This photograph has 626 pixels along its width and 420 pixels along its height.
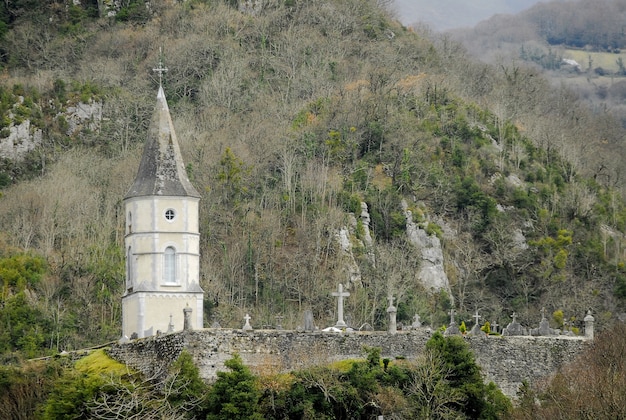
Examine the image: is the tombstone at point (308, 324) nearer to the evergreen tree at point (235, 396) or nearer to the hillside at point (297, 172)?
the evergreen tree at point (235, 396)

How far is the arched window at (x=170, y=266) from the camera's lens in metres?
67.8

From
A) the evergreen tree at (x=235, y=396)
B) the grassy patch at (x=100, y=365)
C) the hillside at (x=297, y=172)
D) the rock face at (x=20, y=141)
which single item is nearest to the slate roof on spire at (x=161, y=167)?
the grassy patch at (x=100, y=365)

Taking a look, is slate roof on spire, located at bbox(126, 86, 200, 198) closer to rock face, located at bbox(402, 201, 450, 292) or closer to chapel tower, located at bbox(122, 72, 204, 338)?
chapel tower, located at bbox(122, 72, 204, 338)

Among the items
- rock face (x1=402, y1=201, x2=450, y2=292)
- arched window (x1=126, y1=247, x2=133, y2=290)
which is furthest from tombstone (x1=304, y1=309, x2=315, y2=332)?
rock face (x1=402, y1=201, x2=450, y2=292)

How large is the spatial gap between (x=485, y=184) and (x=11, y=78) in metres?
29.1

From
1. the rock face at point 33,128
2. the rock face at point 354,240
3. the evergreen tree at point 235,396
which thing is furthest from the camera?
the rock face at point 33,128

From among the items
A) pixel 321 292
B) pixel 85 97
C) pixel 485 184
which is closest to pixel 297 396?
pixel 321 292

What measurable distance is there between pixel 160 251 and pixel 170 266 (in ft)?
2.19

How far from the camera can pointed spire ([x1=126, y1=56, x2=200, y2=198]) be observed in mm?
68625

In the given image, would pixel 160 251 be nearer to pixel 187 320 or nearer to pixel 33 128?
pixel 187 320

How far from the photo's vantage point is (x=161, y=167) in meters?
69.4

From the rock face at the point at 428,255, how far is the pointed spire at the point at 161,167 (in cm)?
1931

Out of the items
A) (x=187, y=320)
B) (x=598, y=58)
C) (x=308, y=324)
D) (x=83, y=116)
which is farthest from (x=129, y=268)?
(x=598, y=58)

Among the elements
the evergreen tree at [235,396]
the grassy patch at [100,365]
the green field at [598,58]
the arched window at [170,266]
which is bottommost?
the evergreen tree at [235,396]
